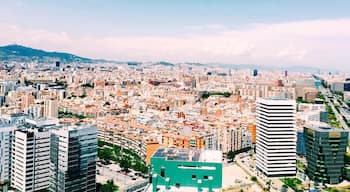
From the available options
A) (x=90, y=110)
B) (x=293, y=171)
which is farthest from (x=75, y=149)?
(x=90, y=110)

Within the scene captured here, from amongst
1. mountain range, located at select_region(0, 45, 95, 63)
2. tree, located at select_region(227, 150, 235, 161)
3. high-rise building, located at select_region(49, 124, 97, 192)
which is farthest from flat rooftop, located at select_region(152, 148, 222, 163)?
mountain range, located at select_region(0, 45, 95, 63)

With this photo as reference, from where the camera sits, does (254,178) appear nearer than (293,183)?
No

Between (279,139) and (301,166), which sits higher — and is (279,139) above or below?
above

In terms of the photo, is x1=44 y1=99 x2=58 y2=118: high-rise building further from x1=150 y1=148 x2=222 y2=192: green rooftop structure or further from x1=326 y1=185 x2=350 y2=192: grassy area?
x1=150 y1=148 x2=222 y2=192: green rooftop structure

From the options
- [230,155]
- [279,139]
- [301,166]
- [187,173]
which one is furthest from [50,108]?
[187,173]

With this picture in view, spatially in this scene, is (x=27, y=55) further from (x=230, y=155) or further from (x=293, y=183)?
(x=293, y=183)

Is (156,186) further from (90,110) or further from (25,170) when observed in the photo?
(90,110)
